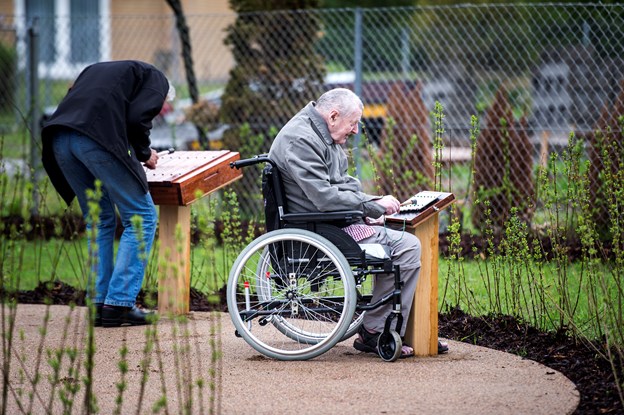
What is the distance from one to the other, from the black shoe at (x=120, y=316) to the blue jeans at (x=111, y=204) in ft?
0.12

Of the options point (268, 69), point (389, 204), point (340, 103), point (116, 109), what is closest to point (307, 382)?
point (389, 204)

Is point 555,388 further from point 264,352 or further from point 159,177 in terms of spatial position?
point 159,177

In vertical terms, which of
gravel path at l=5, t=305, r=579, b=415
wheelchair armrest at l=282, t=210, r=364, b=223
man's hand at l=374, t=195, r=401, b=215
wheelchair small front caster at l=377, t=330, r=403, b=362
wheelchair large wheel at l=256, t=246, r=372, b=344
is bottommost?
gravel path at l=5, t=305, r=579, b=415

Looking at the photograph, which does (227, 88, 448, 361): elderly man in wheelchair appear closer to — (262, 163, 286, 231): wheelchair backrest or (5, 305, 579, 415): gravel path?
(262, 163, 286, 231): wheelchair backrest

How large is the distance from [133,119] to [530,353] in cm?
250

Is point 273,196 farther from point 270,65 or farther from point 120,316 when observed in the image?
point 270,65

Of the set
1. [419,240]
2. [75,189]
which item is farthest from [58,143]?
[419,240]

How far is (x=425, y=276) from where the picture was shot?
5.01 meters

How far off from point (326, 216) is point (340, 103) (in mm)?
596

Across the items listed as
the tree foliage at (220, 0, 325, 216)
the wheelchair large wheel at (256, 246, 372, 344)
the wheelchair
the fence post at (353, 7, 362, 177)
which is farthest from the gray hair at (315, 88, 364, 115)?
the tree foliage at (220, 0, 325, 216)

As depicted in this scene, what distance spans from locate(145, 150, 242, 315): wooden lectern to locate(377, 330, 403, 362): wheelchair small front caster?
53.1 inches

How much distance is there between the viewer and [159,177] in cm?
573

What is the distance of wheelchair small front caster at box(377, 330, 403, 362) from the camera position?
4805 mm

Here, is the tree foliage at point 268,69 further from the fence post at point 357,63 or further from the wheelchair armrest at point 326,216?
the wheelchair armrest at point 326,216
